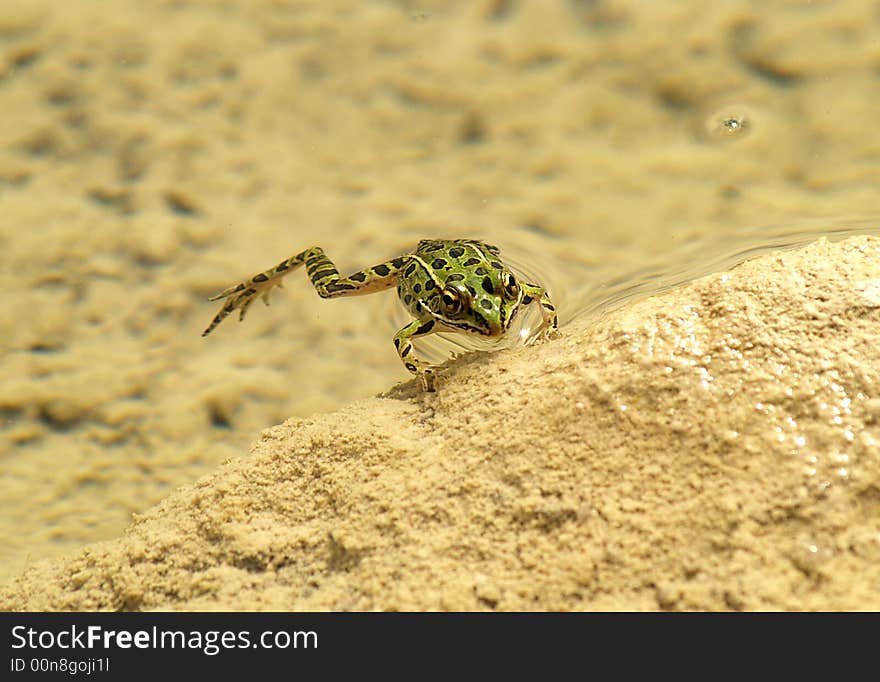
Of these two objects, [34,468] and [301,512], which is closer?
[301,512]

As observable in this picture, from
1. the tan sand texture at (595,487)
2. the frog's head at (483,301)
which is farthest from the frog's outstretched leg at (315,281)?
the tan sand texture at (595,487)

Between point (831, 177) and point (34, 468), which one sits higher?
point (831, 177)

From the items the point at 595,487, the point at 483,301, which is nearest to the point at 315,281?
the point at 483,301

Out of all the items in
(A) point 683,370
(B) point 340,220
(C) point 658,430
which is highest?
(B) point 340,220

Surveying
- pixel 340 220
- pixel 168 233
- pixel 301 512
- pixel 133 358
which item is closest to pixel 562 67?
pixel 340 220

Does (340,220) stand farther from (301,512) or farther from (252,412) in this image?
(301,512)

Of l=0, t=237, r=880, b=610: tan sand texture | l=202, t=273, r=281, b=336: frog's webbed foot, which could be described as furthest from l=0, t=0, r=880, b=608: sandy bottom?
l=0, t=237, r=880, b=610: tan sand texture
